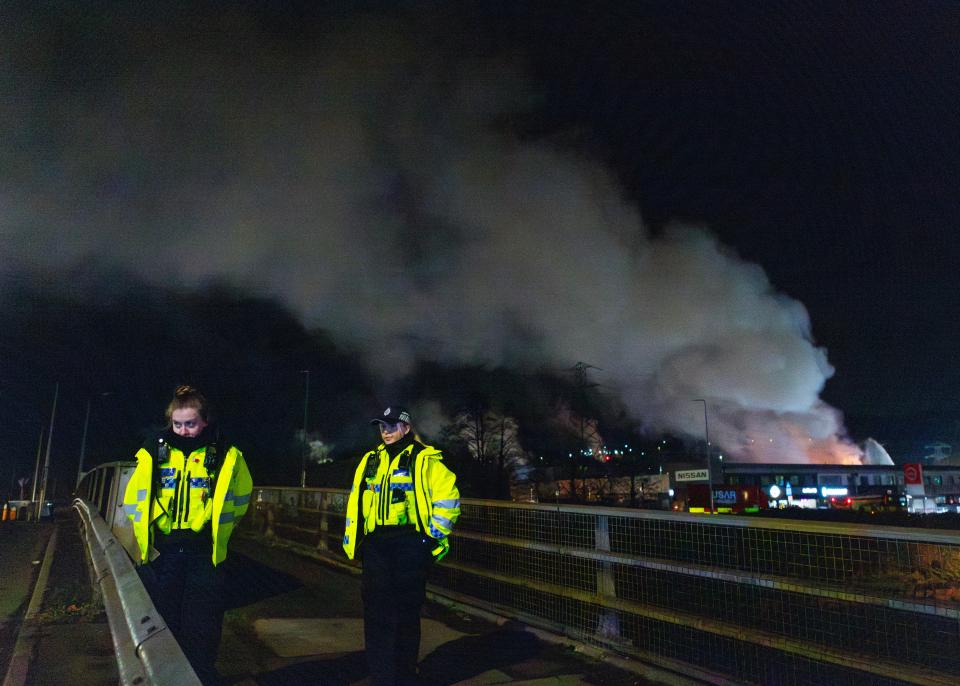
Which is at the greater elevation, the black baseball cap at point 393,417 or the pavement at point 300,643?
the black baseball cap at point 393,417

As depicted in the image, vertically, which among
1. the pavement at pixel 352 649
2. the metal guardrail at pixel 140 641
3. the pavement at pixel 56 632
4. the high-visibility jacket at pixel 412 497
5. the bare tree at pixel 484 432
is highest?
the bare tree at pixel 484 432

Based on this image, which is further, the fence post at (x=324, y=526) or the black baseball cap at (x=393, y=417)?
the fence post at (x=324, y=526)

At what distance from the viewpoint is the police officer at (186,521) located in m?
3.66

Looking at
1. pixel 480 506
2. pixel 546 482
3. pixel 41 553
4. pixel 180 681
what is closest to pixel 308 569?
pixel 480 506

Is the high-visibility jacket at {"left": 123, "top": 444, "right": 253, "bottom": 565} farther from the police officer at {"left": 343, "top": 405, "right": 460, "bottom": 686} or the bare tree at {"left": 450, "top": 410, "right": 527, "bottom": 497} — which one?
the bare tree at {"left": 450, "top": 410, "right": 527, "bottom": 497}

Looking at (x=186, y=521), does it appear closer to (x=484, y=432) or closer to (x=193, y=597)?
(x=193, y=597)

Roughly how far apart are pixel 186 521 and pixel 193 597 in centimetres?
42

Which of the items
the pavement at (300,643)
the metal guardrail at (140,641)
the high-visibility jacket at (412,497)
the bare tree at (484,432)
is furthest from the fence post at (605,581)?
the bare tree at (484,432)

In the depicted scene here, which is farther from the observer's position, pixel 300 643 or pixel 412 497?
pixel 300 643

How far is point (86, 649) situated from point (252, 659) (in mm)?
1174

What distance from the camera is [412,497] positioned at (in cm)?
409

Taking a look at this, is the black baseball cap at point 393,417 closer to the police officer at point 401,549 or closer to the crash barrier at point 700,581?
the police officer at point 401,549

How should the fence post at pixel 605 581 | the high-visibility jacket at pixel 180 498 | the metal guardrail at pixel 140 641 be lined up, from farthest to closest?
the fence post at pixel 605 581, the high-visibility jacket at pixel 180 498, the metal guardrail at pixel 140 641

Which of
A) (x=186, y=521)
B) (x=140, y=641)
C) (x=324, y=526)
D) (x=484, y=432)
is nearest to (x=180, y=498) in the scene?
(x=186, y=521)
